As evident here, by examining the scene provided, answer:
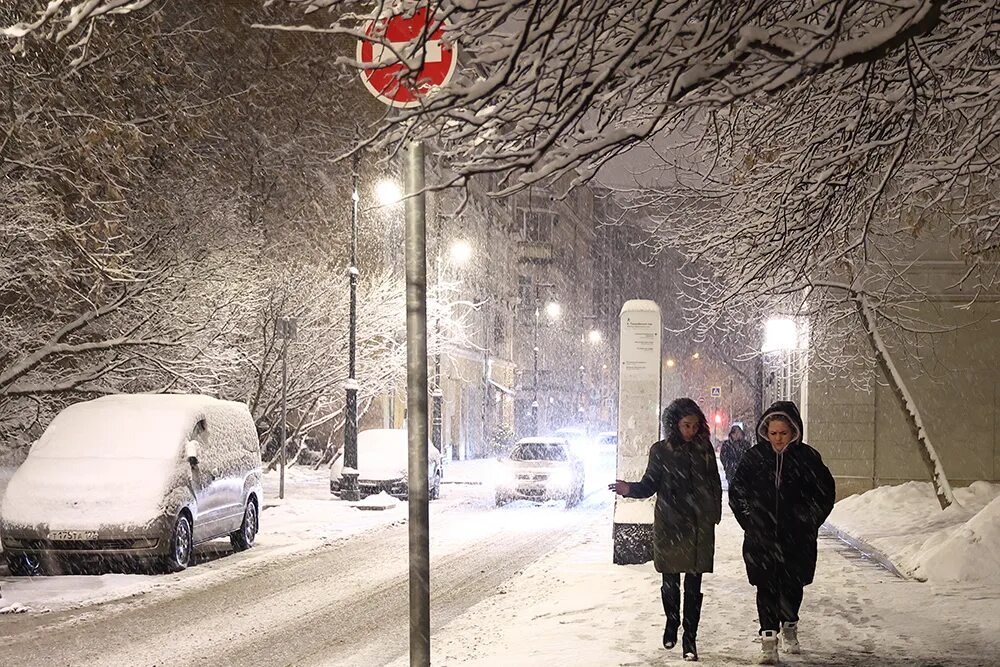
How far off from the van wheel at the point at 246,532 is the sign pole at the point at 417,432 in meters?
11.5

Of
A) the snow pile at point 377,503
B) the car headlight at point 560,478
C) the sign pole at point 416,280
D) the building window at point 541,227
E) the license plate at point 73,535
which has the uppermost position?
the building window at point 541,227

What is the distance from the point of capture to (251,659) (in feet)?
29.7

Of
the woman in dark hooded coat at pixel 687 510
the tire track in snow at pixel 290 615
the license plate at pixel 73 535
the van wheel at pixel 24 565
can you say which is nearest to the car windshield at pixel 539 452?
the tire track in snow at pixel 290 615

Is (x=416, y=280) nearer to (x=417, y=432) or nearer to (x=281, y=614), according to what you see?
(x=417, y=432)

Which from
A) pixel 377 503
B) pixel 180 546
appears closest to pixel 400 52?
pixel 180 546

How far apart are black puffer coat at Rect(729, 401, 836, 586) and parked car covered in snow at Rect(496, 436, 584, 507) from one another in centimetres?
1869

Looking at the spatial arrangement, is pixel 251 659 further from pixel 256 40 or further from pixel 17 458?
pixel 256 40

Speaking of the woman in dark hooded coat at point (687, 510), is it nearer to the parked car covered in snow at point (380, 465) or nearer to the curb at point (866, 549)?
the curb at point (866, 549)

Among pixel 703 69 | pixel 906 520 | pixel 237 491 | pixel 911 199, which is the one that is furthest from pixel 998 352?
pixel 703 69

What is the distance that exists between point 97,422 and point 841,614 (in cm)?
1009

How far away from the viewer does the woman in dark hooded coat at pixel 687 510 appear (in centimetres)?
788

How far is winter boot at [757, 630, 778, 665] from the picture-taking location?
7.50m

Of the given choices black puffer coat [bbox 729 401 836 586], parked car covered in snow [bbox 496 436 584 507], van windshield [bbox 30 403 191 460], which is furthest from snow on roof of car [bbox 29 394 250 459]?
parked car covered in snow [bbox 496 436 584 507]

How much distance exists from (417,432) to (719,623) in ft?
15.1
